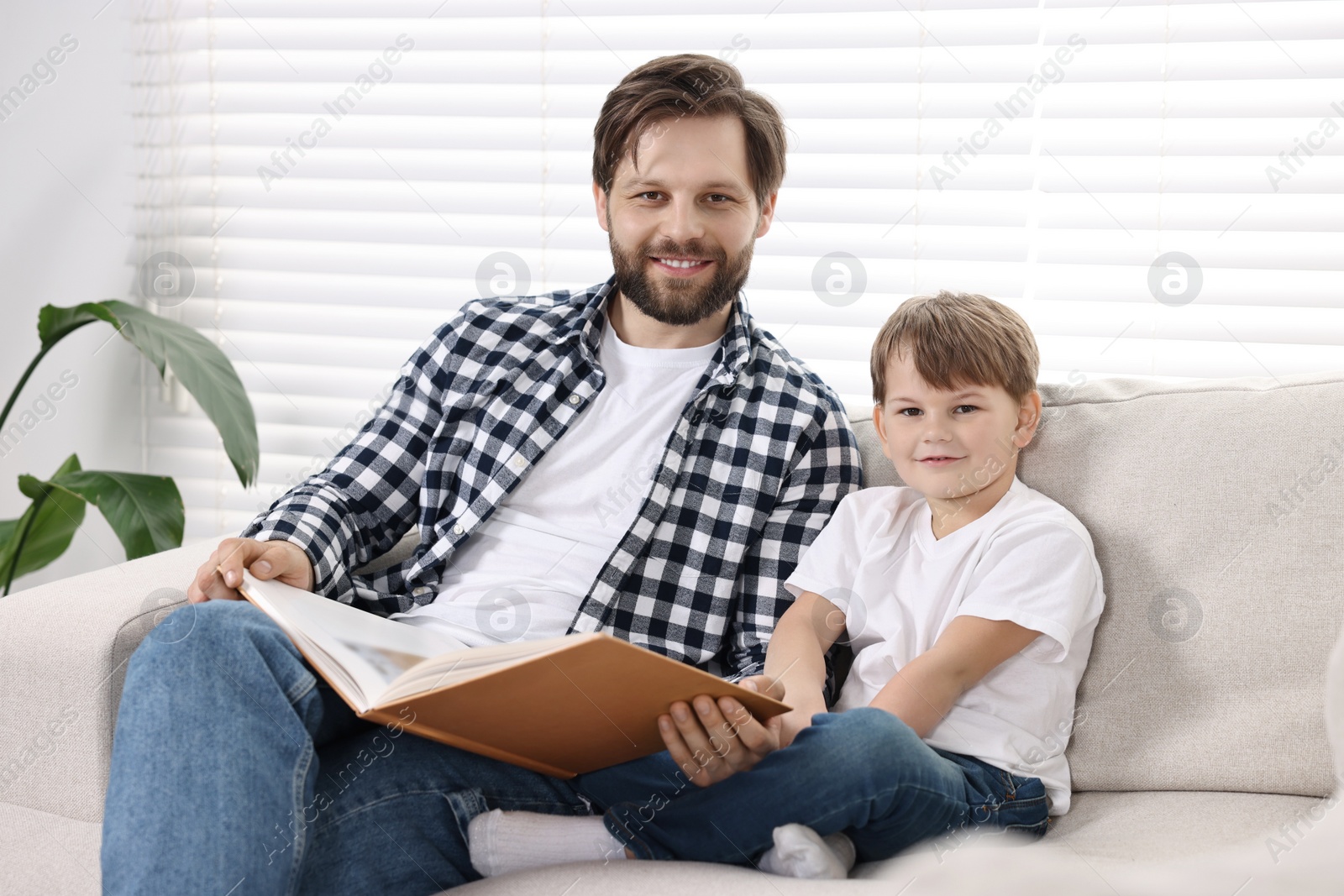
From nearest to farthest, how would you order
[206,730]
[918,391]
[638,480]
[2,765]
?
[206,730] → [2,765] → [918,391] → [638,480]

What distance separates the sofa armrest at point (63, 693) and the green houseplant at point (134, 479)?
1.91 feet

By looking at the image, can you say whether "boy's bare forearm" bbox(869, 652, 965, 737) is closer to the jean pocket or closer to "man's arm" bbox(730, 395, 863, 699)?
the jean pocket

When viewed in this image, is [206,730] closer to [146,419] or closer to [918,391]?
[918,391]

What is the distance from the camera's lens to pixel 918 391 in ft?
3.76

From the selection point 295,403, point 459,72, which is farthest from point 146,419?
point 459,72

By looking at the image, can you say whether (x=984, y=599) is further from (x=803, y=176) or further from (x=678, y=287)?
(x=803, y=176)

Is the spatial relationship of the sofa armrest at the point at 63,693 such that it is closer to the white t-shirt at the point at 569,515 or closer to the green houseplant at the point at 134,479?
the white t-shirt at the point at 569,515

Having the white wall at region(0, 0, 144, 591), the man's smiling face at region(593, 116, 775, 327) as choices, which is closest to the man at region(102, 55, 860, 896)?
the man's smiling face at region(593, 116, 775, 327)

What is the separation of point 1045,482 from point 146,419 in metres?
1.84

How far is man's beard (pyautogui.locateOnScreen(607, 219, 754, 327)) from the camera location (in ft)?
4.39

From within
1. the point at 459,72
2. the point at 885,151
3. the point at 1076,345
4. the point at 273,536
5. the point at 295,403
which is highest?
the point at 459,72

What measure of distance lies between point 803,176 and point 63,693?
1.33 m

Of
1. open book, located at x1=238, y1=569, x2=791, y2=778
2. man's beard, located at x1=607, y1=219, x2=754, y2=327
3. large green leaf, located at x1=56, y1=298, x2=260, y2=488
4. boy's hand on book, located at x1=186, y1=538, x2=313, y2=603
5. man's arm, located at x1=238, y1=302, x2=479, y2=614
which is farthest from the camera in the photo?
large green leaf, located at x1=56, y1=298, x2=260, y2=488

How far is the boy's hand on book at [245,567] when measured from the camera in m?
1.08
